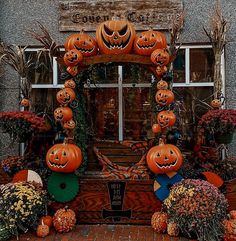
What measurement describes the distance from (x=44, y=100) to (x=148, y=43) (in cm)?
309

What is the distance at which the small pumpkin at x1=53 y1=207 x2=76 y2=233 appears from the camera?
621 cm

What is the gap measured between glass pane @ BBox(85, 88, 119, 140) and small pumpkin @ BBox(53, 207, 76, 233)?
267 centimetres

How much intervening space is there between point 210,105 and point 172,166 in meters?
2.54

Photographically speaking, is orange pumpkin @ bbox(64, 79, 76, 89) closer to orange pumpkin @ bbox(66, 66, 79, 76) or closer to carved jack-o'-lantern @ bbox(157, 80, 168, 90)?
orange pumpkin @ bbox(66, 66, 79, 76)

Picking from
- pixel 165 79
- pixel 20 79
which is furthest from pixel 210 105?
pixel 20 79

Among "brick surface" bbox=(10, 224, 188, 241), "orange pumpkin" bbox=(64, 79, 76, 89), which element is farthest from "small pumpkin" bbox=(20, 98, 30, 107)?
"brick surface" bbox=(10, 224, 188, 241)

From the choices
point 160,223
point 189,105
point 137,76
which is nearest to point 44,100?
point 137,76

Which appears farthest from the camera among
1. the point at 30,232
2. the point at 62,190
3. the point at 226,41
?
the point at 226,41

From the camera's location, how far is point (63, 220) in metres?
6.22

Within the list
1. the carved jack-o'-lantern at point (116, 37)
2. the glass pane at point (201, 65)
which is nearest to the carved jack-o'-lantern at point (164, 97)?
the carved jack-o'-lantern at point (116, 37)

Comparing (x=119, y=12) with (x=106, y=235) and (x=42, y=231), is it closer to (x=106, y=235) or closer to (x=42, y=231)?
(x=106, y=235)

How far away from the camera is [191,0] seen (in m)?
8.53

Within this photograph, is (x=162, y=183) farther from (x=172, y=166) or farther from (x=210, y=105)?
(x=210, y=105)

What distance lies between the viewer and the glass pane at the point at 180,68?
28.4 ft
